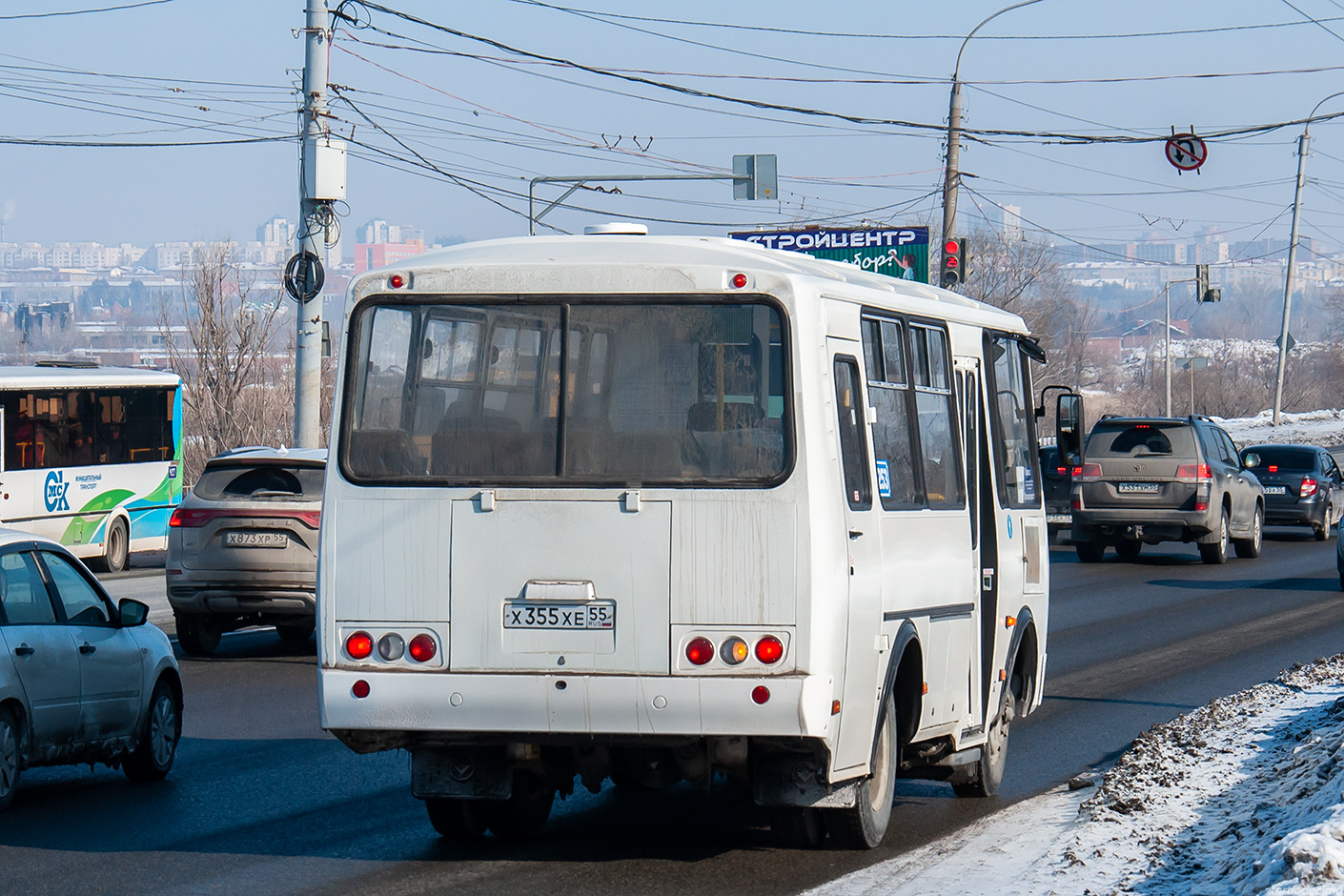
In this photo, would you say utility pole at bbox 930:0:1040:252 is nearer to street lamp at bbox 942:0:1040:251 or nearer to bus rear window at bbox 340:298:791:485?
street lamp at bbox 942:0:1040:251

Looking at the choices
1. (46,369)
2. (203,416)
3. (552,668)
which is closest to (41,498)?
(46,369)

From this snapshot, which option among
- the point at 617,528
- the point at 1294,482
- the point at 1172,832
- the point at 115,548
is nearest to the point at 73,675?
the point at 617,528

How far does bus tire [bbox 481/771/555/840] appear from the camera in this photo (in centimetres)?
777

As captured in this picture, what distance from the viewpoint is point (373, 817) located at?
332 inches

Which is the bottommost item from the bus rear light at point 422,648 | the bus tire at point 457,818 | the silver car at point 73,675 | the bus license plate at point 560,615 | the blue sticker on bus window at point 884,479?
the bus tire at point 457,818

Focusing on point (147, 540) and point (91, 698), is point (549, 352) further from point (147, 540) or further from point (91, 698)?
point (147, 540)

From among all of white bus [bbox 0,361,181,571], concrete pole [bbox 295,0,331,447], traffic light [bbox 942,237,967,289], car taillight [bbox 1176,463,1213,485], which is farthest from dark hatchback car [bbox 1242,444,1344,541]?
white bus [bbox 0,361,181,571]

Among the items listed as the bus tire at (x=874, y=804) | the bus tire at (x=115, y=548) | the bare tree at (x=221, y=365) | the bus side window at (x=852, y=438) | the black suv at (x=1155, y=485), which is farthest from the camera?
the bare tree at (x=221, y=365)

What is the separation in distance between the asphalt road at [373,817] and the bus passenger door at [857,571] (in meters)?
0.63

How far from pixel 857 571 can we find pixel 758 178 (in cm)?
2901

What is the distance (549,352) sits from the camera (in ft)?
23.2

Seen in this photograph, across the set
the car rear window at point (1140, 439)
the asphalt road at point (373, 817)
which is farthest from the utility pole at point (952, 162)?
the asphalt road at point (373, 817)

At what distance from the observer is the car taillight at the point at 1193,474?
23766 millimetres

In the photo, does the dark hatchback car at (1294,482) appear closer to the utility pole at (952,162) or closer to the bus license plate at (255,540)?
the utility pole at (952,162)
